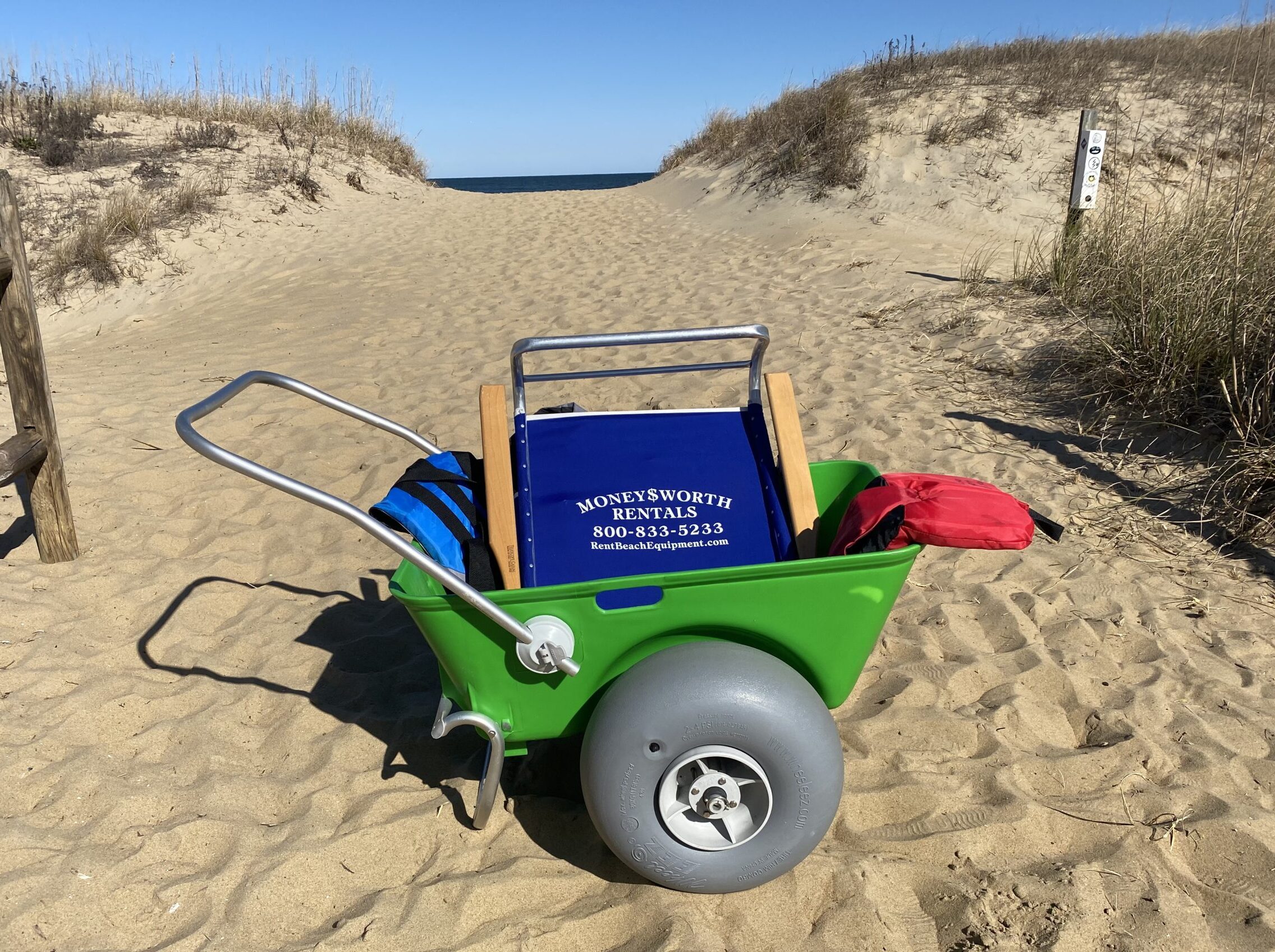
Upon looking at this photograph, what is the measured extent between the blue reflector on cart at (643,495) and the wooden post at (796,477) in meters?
0.04

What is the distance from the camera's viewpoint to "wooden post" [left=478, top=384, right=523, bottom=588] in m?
2.45

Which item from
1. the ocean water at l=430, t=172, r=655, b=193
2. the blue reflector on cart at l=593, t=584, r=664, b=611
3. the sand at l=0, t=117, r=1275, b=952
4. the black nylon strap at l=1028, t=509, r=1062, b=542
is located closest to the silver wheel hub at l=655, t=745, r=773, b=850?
the sand at l=0, t=117, r=1275, b=952

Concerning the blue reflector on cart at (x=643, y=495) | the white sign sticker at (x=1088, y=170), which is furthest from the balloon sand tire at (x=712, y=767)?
the white sign sticker at (x=1088, y=170)

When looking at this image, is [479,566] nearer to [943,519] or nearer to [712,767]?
[712,767]

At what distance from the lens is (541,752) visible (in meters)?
2.68

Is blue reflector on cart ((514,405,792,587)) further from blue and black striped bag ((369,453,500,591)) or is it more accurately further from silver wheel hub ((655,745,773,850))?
silver wheel hub ((655,745,773,850))

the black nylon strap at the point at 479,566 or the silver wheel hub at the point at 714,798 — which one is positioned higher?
the black nylon strap at the point at 479,566

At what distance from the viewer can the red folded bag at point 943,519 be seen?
199cm

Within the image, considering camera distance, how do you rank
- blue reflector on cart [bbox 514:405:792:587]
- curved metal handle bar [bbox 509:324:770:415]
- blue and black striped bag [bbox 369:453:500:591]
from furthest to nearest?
blue reflector on cart [bbox 514:405:792:587] < blue and black striped bag [bbox 369:453:500:591] < curved metal handle bar [bbox 509:324:770:415]

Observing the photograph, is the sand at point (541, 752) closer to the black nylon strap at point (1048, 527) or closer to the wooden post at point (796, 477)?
the wooden post at point (796, 477)

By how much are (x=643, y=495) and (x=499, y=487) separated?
421mm

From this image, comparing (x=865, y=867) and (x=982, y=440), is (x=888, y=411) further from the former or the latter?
(x=865, y=867)

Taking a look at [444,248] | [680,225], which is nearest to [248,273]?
[444,248]

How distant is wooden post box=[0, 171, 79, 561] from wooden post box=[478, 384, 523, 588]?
7.38ft
